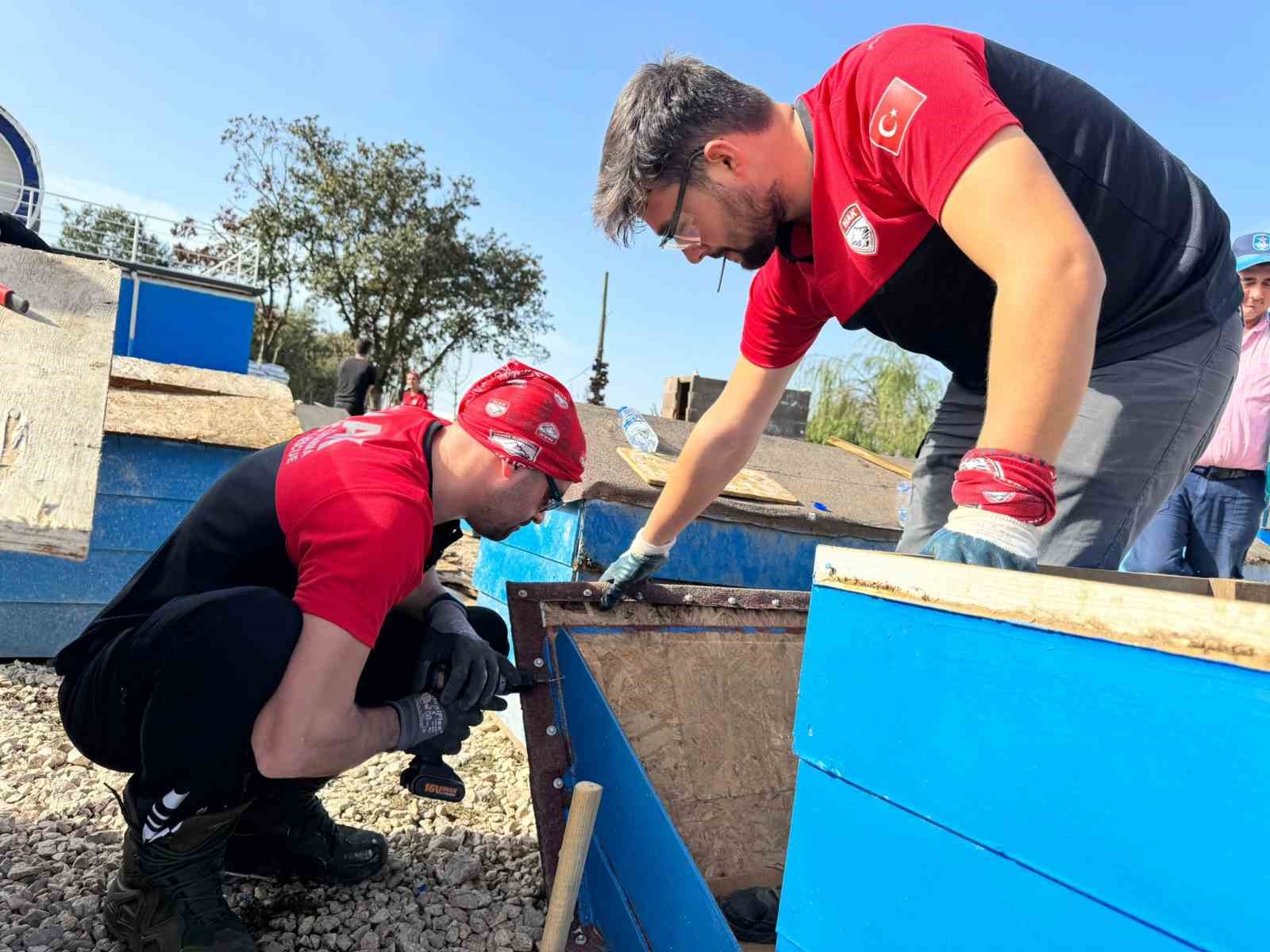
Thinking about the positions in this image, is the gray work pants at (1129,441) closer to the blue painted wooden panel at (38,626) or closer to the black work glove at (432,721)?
the black work glove at (432,721)

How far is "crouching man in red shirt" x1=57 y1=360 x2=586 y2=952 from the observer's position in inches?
69.1

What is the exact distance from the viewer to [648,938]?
68.1 inches

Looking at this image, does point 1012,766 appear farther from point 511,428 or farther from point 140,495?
point 140,495

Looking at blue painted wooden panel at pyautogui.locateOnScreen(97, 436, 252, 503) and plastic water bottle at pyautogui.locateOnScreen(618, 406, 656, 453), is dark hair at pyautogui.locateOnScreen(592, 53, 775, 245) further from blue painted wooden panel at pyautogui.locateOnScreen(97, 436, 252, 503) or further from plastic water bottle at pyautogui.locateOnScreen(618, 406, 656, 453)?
blue painted wooden panel at pyautogui.locateOnScreen(97, 436, 252, 503)

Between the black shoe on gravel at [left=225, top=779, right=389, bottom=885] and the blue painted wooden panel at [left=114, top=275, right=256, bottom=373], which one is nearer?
the black shoe on gravel at [left=225, top=779, right=389, bottom=885]

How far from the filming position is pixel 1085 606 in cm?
78

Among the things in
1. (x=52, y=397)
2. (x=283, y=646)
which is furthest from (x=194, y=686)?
(x=52, y=397)

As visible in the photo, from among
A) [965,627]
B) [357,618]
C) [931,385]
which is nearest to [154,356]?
[931,385]

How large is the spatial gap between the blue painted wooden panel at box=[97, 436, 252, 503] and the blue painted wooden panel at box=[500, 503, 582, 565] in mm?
1400

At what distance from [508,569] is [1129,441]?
2.73 meters

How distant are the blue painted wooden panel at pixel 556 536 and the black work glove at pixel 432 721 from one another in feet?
3.73

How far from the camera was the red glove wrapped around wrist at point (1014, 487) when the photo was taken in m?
1.08

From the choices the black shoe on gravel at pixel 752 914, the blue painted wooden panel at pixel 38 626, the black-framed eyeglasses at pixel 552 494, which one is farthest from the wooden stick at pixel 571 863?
the blue painted wooden panel at pixel 38 626

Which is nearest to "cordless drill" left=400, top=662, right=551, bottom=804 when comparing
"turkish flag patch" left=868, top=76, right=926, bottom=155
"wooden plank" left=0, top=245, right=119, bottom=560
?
"wooden plank" left=0, top=245, right=119, bottom=560
